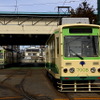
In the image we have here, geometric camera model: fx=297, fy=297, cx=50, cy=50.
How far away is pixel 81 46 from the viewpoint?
12680mm

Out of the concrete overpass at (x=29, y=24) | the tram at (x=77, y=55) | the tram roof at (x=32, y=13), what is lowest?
the tram at (x=77, y=55)

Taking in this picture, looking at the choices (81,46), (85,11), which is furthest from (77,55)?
(85,11)

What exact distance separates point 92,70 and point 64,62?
122 cm

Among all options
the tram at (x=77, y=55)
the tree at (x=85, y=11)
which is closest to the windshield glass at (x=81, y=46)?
the tram at (x=77, y=55)

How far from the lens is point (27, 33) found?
3712cm

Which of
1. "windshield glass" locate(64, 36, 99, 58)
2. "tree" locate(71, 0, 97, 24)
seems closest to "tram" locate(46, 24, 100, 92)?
"windshield glass" locate(64, 36, 99, 58)

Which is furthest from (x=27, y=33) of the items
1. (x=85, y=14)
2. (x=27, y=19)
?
(x=85, y=14)

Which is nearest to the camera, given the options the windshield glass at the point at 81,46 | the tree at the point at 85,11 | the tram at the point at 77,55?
the tram at the point at 77,55

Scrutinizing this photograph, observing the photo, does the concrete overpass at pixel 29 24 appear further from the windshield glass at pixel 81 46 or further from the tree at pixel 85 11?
the windshield glass at pixel 81 46

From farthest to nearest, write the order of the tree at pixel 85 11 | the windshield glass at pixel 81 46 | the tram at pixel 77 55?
the tree at pixel 85 11
the windshield glass at pixel 81 46
the tram at pixel 77 55

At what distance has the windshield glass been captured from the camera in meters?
12.5

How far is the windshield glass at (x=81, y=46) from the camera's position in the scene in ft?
41.1

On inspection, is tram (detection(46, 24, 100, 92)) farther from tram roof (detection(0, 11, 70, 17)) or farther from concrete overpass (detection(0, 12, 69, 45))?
concrete overpass (detection(0, 12, 69, 45))

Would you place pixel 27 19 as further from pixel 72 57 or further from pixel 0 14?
pixel 72 57
